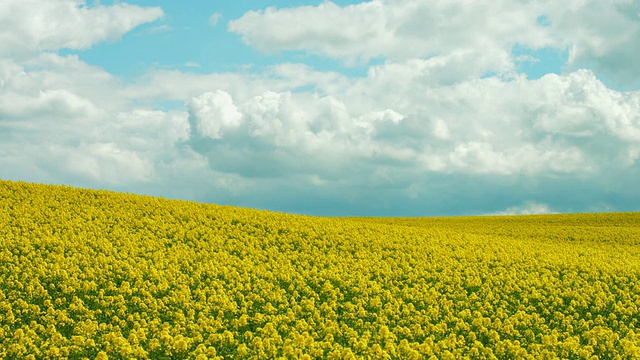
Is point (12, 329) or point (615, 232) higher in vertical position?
point (615, 232)

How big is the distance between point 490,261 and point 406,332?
1218 centimetres

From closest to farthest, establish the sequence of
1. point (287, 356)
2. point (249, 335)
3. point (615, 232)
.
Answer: point (287, 356)
point (249, 335)
point (615, 232)

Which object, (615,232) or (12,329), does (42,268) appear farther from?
(615,232)

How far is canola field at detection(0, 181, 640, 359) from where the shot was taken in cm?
1391

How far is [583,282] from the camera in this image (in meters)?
23.1

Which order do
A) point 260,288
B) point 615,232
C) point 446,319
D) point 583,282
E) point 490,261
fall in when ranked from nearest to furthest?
point 446,319 → point 260,288 → point 583,282 → point 490,261 → point 615,232

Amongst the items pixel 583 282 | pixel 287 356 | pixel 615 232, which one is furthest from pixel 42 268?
pixel 615 232

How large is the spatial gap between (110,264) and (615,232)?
44.6m

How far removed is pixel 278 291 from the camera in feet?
59.7

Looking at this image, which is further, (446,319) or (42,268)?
(42,268)

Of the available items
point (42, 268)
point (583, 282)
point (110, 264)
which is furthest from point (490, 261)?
point (42, 268)

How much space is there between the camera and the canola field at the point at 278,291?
13914 mm

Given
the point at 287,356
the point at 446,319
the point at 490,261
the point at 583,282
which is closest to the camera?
the point at 287,356

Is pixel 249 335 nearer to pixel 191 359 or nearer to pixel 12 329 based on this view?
pixel 191 359
